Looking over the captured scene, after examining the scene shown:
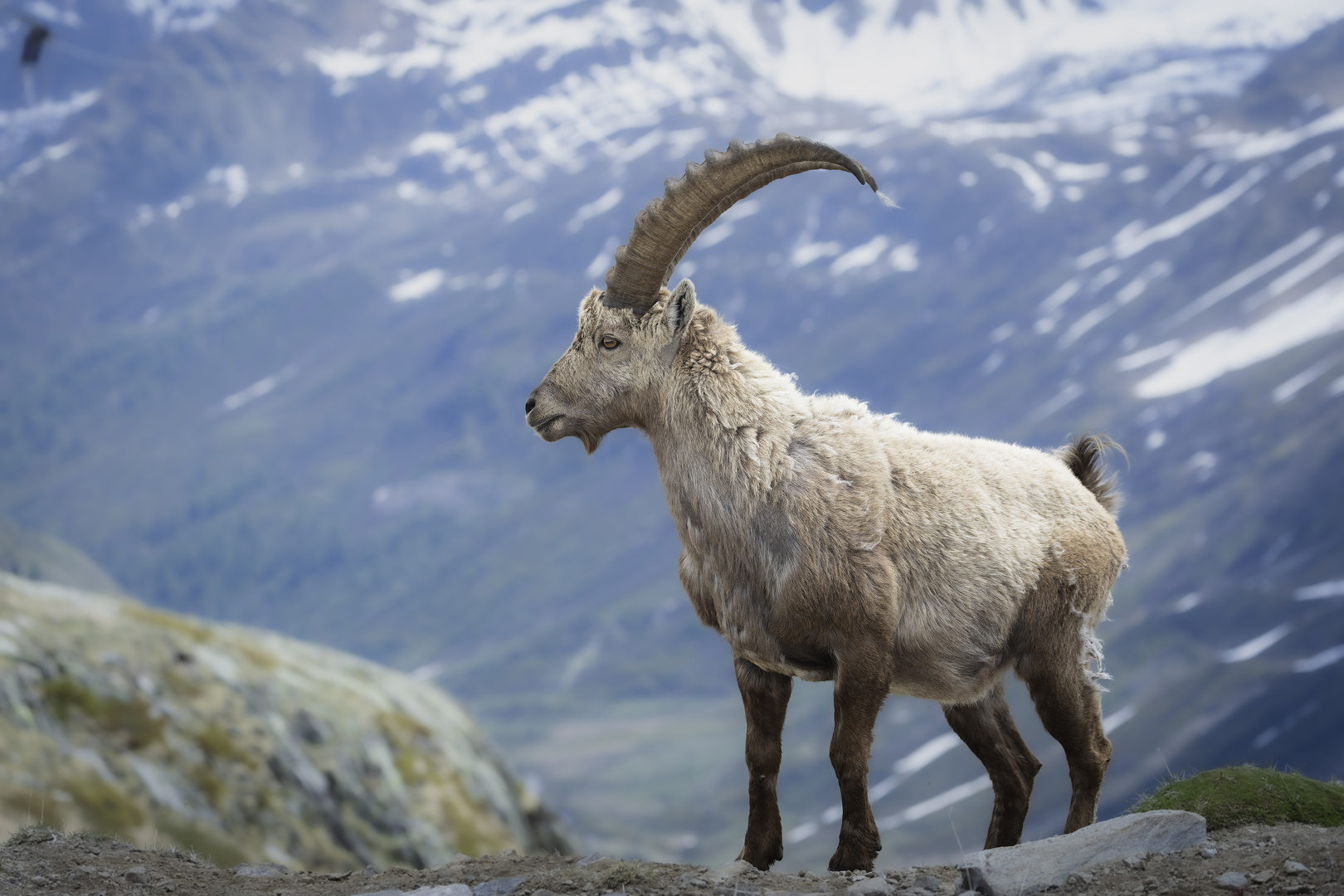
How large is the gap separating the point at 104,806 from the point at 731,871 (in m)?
18.0

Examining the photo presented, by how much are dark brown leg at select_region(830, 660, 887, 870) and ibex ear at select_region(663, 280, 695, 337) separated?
364 cm

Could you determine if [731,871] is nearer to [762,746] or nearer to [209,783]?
[762,746]

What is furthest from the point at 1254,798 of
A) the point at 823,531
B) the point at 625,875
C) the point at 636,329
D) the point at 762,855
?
the point at 636,329

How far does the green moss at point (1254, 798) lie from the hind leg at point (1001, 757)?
1.24 metres

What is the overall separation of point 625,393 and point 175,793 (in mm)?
19666

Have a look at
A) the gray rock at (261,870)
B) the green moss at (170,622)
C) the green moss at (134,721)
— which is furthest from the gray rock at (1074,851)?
the green moss at (170,622)

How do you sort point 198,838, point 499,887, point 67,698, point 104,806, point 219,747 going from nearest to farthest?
point 499,887, point 104,806, point 198,838, point 67,698, point 219,747

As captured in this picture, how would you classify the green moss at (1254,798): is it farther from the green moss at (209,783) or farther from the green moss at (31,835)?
the green moss at (209,783)

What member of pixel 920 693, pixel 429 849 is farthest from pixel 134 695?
pixel 920 693

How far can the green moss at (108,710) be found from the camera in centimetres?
2634

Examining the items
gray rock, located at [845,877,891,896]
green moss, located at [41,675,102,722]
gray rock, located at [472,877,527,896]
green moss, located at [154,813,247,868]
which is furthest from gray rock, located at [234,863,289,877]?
green moss, located at [41,675,102,722]

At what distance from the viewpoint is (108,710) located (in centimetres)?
2725

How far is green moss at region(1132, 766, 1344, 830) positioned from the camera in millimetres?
11672

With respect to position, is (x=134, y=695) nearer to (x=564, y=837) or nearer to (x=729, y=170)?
(x=564, y=837)
